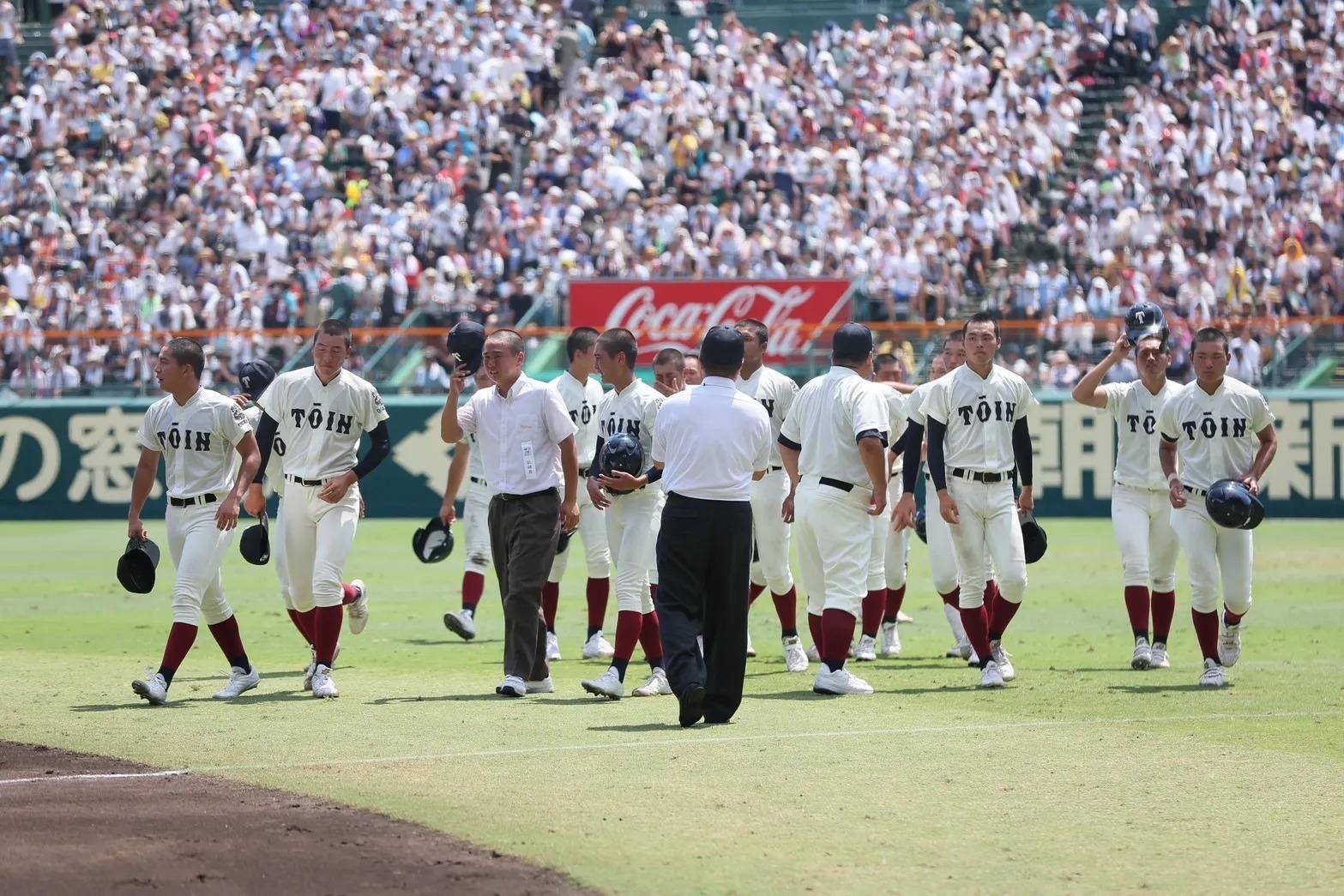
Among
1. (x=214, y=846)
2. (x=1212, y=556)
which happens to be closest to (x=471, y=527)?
(x=1212, y=556)

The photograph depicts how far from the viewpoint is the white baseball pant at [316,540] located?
36.0 ft

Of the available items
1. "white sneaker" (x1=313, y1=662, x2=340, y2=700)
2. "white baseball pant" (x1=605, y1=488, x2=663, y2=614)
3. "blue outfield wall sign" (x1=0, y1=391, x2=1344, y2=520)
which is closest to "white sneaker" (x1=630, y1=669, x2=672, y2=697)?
"white baseball pant" (x1=605, y1=488, x2=663, y2=614)

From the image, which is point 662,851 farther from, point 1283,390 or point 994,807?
point 1283,390

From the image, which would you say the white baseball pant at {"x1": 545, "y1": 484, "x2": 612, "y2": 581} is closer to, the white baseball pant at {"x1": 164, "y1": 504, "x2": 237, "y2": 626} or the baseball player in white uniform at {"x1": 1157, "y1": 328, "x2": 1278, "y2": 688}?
the white baseball pant at {"x1": 164, "y1": 504, "x2": 237, "y2": 626}

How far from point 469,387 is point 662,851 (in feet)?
68.0

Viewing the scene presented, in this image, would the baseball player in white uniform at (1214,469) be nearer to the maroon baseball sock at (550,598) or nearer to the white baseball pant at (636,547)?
the white baseball pant at (636,547)

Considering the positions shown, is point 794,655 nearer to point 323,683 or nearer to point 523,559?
point 523,559

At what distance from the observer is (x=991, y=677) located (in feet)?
36.6

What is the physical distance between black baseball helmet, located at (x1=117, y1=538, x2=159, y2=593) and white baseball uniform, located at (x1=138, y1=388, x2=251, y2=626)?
210mm

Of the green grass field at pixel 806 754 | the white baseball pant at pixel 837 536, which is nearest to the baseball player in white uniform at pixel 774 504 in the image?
the green grass field at pixel 806 754

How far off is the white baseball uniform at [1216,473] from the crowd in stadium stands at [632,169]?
1449 cm

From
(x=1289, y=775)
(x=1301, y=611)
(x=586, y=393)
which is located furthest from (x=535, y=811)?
(x=1301, y=611)

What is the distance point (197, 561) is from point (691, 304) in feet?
57.1

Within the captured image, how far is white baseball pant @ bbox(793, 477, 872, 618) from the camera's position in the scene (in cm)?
1069
